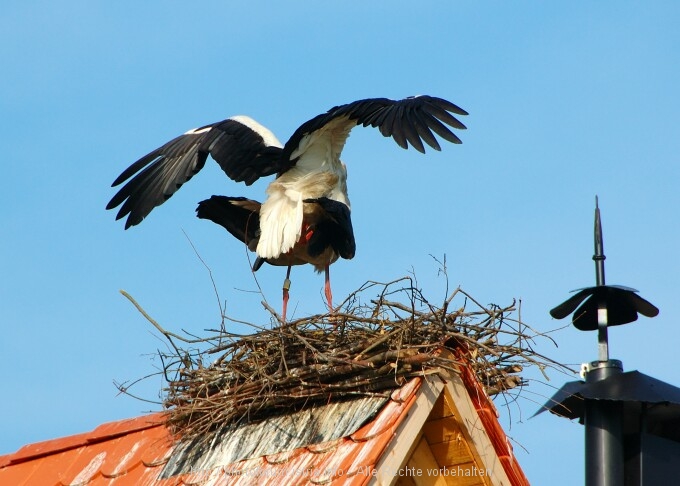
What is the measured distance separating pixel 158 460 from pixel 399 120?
228 centimetres

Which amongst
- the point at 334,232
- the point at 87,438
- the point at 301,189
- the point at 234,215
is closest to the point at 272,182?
the point at 301,189

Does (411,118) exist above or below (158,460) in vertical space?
above

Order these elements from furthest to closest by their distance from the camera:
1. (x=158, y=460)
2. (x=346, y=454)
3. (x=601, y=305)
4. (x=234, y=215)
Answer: (x=234, y=215)
(x=158, y=460)
(x=601, y=305)
(x=346, y=454)

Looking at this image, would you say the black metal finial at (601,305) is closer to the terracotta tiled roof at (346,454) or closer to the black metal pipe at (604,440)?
the black metal pipe at (604,440)

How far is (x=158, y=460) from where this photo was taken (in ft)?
17.2

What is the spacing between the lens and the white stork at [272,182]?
7.18 meters

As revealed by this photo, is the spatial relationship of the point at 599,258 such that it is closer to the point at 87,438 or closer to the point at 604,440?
the point at 604,440

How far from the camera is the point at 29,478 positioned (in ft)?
19.2

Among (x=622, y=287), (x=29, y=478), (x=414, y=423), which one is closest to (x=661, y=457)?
(x=622, y=287)

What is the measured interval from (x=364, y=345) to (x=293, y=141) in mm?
2703

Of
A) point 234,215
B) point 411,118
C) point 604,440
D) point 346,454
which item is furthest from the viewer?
point 234,215

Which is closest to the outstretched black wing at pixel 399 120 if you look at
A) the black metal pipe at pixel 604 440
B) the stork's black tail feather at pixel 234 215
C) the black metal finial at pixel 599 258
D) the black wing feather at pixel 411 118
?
the black wing feather at pixel 411 118

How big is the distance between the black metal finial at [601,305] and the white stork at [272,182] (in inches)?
86.6

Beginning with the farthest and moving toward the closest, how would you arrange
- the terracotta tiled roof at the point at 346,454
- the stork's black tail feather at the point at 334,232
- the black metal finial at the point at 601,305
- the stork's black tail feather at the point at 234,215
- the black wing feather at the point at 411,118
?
1. the stork's black tail feather at the point at 234,215
2. the stork's black tail feather at the point at 334,232
3. the black wing feather at the point at 411,118
4. the black metal finial at the point at 601,305
5. the terracotta tiled roof at the point at 346,454
